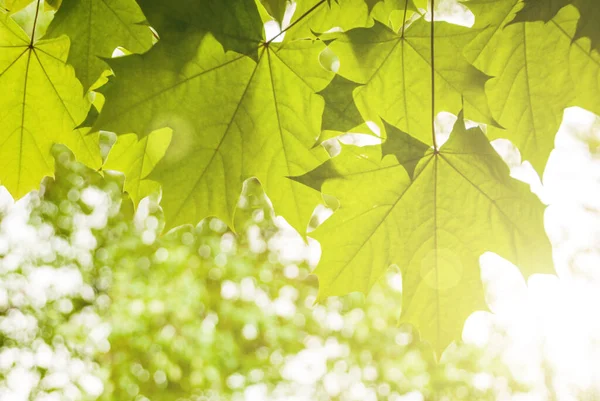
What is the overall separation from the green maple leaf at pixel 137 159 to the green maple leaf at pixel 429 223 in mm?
527

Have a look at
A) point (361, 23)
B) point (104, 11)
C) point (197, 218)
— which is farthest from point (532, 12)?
point (104, 11)

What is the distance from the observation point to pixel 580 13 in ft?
3.87

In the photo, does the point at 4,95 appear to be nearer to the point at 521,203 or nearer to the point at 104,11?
the point at 104,11

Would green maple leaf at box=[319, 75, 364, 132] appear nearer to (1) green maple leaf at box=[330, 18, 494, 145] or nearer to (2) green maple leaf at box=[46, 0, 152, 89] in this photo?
(1) green maple leaf at box=[330, 18, 494, 145]

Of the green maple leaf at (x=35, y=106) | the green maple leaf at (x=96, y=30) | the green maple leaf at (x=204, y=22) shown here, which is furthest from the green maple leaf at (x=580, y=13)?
the green maple leaf at (x=35, y=106)

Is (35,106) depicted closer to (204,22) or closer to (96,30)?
(96,30)

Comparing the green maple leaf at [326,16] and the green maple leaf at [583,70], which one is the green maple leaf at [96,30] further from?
the green maple leaf at [583,70]

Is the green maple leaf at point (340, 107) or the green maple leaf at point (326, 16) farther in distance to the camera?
the green maple leaf at point (326, 16)

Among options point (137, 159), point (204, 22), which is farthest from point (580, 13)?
point (137, 159)

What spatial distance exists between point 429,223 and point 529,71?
507 mm

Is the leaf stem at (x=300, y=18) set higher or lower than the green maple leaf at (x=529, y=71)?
higher

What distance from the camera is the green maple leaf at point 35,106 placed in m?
1.57

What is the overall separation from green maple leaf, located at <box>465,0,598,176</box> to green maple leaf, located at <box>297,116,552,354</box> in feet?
0.36

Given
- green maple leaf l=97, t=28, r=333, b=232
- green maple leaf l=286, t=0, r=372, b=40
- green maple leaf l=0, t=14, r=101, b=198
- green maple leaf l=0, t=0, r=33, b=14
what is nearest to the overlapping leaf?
green maple leaf l=97, t=28, r=333, b=232
